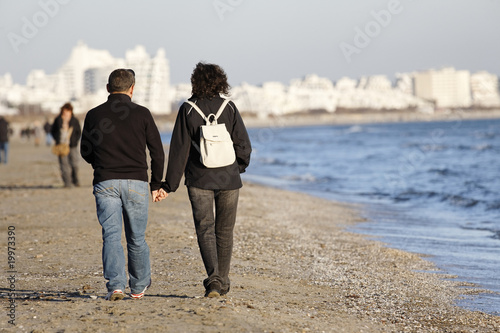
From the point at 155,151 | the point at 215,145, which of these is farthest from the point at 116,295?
the point at 215,145

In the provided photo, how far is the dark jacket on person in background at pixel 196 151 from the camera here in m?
4.57

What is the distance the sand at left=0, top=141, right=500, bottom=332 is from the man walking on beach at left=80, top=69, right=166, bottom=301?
15.4 inches

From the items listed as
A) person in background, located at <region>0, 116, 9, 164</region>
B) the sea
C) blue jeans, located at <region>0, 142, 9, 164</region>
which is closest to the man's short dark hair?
the sea

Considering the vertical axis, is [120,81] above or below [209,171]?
above

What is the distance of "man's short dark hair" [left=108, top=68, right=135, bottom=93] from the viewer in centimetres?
459

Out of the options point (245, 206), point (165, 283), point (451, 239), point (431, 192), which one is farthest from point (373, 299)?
point (431, 192)

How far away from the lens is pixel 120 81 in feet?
15.0

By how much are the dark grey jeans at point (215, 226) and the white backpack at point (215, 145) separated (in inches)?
8.9

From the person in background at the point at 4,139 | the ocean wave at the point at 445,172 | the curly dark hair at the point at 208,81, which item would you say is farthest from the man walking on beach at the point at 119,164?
the ocean wave at the point at 445,172

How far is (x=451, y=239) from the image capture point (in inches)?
374

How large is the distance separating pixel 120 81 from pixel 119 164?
1.89 feet

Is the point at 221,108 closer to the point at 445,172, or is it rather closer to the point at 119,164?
the point at 119,164

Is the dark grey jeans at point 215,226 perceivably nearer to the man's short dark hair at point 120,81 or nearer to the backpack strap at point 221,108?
the backpack strap at point 221,108

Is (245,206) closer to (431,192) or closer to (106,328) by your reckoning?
(431,192)
